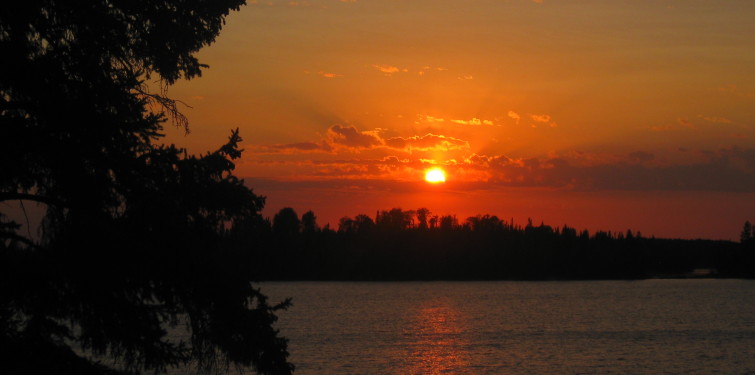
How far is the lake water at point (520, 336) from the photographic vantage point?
158 feet

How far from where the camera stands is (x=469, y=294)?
141500 millimetres

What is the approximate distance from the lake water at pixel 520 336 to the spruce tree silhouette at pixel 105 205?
107 feet

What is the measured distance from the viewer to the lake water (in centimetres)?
4809

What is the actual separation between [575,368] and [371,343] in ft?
59.1

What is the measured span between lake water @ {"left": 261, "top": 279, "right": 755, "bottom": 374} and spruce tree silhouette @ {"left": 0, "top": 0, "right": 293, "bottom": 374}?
1279 inches

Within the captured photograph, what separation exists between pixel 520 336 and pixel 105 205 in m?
58.2

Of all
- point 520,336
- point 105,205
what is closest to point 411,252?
point 520,336

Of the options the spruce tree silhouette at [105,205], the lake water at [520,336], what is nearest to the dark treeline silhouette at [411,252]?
the lake water at [520,336]

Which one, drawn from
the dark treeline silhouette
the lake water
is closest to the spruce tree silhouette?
the lake water

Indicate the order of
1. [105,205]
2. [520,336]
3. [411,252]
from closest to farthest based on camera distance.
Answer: [105,205] < [520,336] < [411,252]

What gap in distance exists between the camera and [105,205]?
38.3ft

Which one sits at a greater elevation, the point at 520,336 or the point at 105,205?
the point at 105,205

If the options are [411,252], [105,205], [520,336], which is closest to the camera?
[105,205]

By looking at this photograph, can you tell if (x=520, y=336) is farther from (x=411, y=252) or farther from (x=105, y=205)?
(x=411, y=252)
